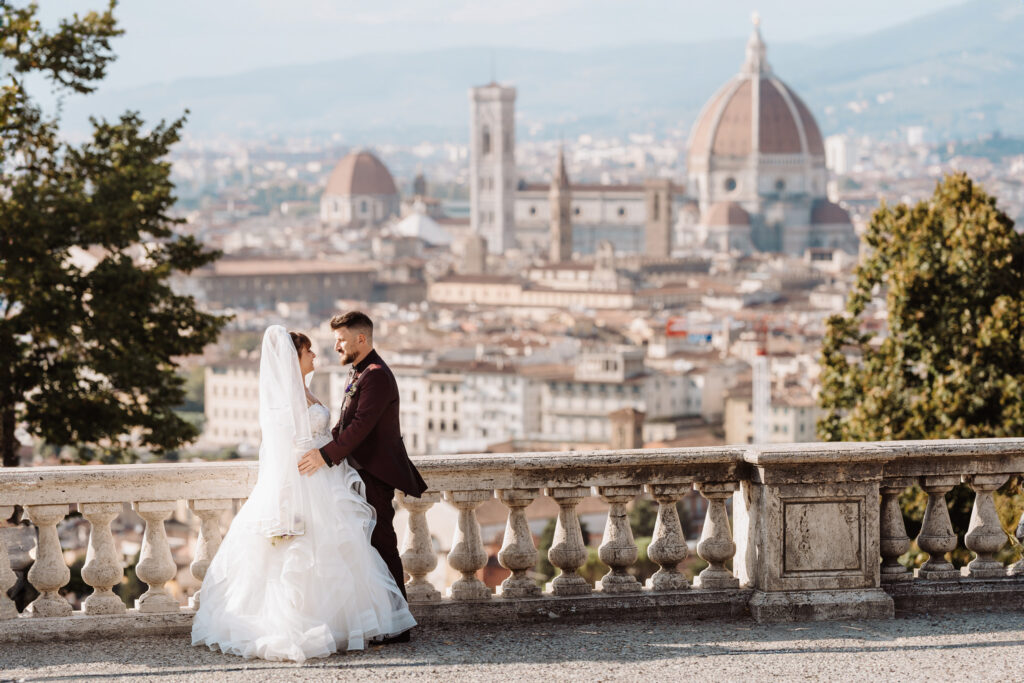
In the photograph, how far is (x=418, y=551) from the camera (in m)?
4.62

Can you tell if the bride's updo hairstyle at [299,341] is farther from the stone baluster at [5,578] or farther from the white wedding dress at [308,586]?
the stone baluster at [5,578]

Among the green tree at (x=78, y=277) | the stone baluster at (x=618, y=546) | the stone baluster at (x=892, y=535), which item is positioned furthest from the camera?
the green tree at (x=78, y=277)

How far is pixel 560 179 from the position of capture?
12206 cm

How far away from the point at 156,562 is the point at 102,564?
137 mm

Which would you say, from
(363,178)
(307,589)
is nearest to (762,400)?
(307,589)

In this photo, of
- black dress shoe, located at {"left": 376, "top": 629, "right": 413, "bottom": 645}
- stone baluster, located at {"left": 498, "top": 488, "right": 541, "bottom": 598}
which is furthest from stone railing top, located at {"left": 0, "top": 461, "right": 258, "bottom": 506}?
stone baluster, located at {"left": 498, "top": 488, "right": 541, "bottom": 598}

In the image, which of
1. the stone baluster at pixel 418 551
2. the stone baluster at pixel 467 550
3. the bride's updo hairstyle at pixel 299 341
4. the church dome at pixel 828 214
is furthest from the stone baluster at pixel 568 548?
the church dome at pixel 828 214

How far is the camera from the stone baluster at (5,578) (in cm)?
438

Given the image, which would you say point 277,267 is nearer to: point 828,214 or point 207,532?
point 828,214

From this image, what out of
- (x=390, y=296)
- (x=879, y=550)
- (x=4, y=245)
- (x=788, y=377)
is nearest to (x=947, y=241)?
(x=4, y=245)

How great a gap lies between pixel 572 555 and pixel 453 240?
13845 centimetres

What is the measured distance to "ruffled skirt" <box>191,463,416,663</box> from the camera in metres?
4.27

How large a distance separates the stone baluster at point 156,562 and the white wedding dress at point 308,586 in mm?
156

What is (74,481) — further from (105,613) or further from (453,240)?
(453,240)
